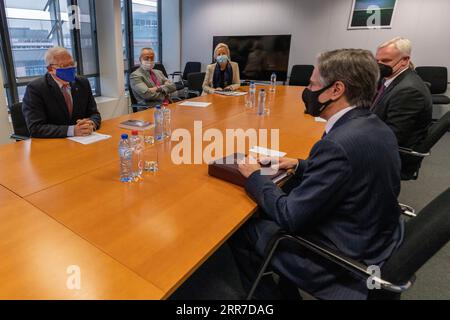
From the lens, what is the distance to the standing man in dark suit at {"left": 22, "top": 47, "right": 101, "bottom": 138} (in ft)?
6.75

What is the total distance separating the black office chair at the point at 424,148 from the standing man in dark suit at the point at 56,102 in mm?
2308

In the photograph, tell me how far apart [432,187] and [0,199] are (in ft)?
12.0

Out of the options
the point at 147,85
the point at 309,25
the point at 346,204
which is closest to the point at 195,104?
the point at 147,85

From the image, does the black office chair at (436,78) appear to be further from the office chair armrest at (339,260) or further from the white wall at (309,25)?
the office chair armrest at (339,260)

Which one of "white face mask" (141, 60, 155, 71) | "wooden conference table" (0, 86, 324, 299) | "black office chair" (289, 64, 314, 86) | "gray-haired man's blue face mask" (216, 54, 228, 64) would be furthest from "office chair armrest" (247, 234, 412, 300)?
"black office chair" (289, 64, 314, 86)

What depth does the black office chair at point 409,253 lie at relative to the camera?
91 cm

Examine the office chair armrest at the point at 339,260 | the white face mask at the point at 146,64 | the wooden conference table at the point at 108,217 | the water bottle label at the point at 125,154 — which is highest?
the white face mask at the point at 146,64

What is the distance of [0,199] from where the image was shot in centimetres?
125

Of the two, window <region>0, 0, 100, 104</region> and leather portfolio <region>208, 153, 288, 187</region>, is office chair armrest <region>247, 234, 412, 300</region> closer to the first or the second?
leather portfolio <region>208, 153, 288, 187</region>

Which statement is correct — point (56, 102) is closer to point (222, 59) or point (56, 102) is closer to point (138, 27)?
point (222, 59)

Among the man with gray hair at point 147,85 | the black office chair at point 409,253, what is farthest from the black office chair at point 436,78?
the black office chair at point 409,253

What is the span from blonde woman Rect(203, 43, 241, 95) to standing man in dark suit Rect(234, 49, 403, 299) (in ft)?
9.94

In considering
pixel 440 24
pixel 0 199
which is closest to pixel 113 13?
pixel 0 199
